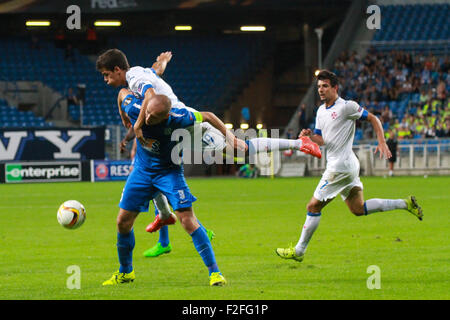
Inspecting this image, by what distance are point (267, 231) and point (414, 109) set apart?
2522 centimetres

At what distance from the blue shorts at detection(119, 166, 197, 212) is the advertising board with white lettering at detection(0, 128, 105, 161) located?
2503 centimetres

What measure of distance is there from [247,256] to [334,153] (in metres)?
1.68

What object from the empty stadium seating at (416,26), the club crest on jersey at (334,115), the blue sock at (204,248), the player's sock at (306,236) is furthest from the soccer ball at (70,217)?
the empty stadium seating at (416,26)

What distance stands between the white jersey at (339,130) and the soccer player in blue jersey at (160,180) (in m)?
2.19

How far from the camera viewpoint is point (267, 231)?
12.7m

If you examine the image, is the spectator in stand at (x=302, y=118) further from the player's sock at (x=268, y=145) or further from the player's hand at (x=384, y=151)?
the player's sock at (x=268, y=145)

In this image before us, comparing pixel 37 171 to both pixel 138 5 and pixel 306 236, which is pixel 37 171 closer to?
pixel 138 5

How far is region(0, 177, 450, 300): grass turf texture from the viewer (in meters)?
7.09

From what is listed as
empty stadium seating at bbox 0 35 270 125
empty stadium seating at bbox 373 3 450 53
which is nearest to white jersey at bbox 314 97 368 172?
empty stadium seating at bbox 0 35 270 125

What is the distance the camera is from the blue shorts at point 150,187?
7.32 metres

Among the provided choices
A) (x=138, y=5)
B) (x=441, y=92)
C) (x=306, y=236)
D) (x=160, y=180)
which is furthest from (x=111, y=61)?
(x=138, y=5)

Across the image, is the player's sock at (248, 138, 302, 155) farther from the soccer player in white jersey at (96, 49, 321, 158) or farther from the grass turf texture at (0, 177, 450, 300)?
the grass turf texture at (0, 177, 450, 300)
